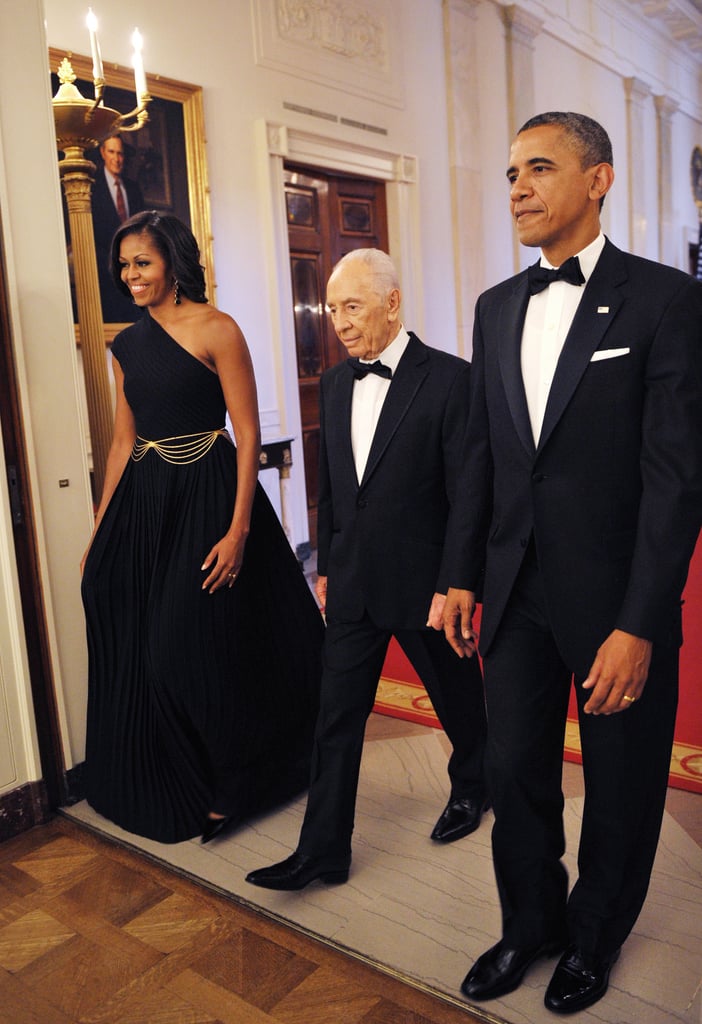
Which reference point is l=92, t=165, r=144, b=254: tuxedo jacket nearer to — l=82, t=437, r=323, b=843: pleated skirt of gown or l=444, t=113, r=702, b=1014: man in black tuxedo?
l=82, t=437, r=323, b=843: pleated skirt of gown

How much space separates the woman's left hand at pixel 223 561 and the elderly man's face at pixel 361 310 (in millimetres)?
692

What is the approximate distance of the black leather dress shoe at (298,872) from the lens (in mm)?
2324

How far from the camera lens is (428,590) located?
2.35 m

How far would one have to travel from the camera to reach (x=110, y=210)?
5121 mm

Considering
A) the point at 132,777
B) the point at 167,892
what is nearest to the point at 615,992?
the point at 167,892

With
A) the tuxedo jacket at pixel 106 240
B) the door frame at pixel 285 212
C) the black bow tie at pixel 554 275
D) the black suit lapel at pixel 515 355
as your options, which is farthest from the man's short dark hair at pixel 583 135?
the door frame at pixel 285 212

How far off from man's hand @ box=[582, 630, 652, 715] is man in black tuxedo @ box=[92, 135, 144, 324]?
3.99 m

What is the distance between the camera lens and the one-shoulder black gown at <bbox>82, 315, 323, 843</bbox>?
271 cm

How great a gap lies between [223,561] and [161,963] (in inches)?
41.0

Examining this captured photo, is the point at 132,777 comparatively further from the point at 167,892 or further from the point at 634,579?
the point at 634,579

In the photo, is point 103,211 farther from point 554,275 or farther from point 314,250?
point 554,275

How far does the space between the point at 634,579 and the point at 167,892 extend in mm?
1533

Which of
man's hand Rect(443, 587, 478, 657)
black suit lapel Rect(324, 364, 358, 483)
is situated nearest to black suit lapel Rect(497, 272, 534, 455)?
man's hand Rect(443, 587, 478, 657)

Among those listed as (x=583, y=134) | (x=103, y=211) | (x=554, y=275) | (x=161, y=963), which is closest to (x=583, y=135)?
(x=583, y=134)
